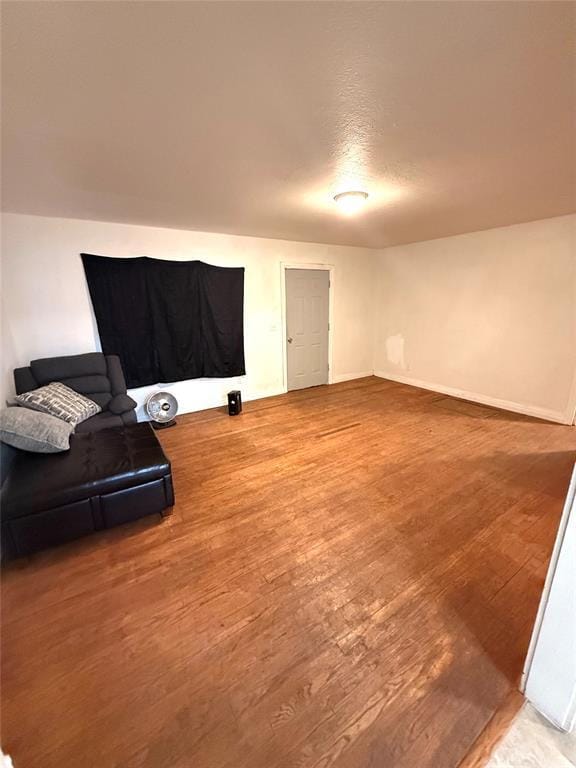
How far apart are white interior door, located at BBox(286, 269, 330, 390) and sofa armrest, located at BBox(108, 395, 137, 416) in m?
2.46

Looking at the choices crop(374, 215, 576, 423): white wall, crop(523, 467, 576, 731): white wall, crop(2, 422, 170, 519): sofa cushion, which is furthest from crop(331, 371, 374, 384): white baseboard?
crop(523, 467, 576, 731): white wall

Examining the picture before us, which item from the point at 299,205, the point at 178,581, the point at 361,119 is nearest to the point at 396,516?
the point at 178,581

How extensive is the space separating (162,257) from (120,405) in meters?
1.83

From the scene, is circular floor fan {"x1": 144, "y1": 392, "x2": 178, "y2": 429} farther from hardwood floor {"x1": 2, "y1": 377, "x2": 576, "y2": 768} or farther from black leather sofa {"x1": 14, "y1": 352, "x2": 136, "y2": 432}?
hardwood floor {"x1": 2, "y1": 377, "x2": 576, "y2": 768}

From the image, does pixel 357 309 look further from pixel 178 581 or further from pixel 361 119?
pixel 178 581

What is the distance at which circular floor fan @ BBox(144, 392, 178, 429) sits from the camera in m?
3.61

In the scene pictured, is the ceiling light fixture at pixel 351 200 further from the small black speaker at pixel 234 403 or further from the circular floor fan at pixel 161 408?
the circular floor fan at pixel 161 408

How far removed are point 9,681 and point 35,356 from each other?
2860 mm

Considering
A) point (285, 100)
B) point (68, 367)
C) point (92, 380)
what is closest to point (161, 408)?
point (92, 380)

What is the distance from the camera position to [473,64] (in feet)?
3.64

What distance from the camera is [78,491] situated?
1871mm

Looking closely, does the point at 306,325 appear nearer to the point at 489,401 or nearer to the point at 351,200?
the point at 351,200

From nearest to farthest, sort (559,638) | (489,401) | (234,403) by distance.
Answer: (559,638)
(234,403)
(489,401)

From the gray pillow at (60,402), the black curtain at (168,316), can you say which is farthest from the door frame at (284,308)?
the gray pillow at (60,402)
